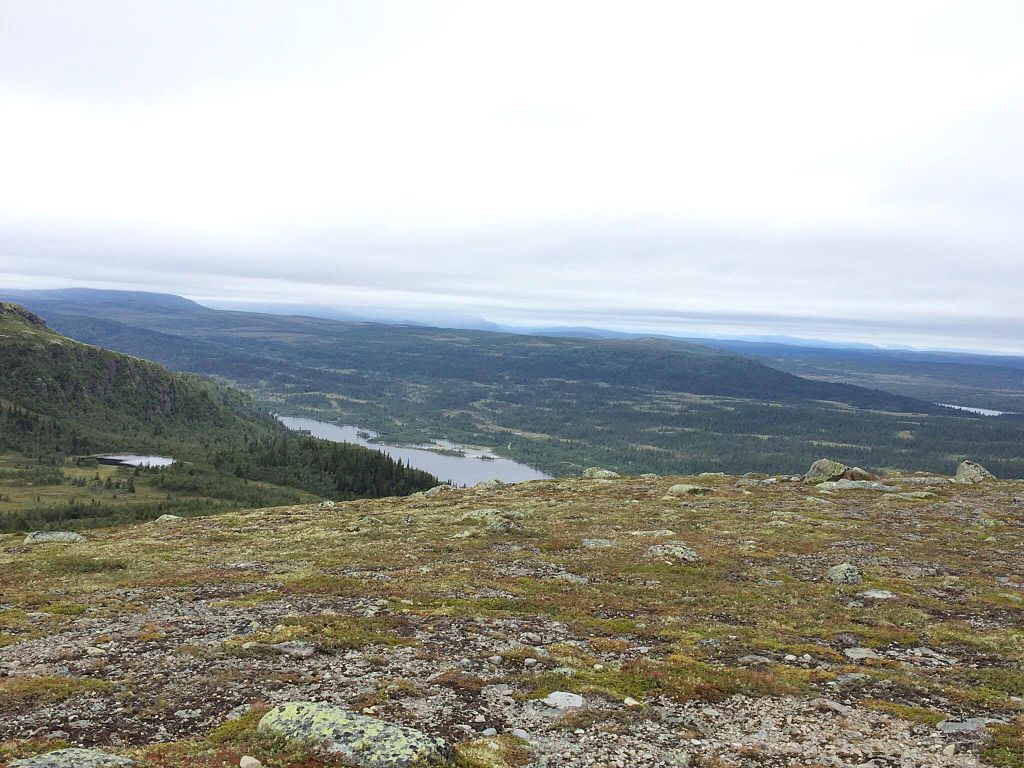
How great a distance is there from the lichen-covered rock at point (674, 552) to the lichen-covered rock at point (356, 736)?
2432 cm

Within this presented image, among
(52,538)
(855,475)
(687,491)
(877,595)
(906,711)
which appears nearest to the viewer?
(906,711)

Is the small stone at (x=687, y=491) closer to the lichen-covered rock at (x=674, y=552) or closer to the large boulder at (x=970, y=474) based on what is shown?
the lichen-covered rock at (x=674, y=552)

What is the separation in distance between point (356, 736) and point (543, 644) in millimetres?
9452

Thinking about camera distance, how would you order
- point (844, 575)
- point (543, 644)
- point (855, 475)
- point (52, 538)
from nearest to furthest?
point (543, 644) → point (844, 575) → point (52, 538) → point (855, 475)

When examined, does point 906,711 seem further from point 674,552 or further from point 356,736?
point 674,552

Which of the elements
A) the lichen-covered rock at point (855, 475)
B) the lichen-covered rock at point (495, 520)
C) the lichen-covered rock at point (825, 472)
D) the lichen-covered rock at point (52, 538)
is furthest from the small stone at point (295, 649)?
the lichen-covered rock at point (855, 475)

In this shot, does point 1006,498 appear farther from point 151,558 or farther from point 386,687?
point 151,558

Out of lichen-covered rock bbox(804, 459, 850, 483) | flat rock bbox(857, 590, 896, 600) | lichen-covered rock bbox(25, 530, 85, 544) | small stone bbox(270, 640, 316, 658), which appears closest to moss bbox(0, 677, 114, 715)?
small stone bbox(270, 640, 316, 658)

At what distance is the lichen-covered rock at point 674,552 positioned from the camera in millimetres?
33763

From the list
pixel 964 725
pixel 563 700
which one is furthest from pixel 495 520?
pixel 964 725

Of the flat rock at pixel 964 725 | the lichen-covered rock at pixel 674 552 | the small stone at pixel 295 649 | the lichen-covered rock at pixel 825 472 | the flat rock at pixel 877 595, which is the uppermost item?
the flat rock at pixel 964 725

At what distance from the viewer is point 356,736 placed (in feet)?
39.8

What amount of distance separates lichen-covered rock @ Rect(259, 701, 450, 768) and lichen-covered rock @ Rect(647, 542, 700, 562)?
24.3 meters

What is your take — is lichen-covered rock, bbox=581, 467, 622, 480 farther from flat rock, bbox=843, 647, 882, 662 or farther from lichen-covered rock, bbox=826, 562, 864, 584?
flat rock, bbox=843, 647, 882, 662
